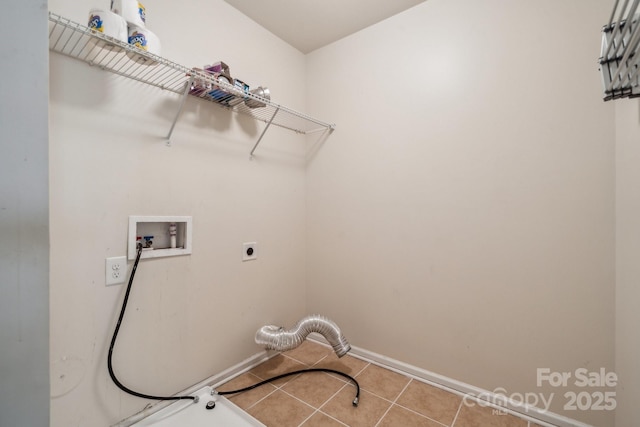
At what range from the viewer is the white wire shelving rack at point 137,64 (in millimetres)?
941

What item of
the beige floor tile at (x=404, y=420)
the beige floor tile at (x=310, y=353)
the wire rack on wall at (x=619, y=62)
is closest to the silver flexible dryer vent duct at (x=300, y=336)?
the beige floor tile at (x=310, y=353)

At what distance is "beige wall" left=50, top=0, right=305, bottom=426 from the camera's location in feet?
3.37

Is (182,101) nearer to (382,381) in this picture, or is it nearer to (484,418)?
(382,381)

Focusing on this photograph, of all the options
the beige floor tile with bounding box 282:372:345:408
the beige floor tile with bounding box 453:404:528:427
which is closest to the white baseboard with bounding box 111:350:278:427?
the beige floor tile with bounding box 282:372:345:408

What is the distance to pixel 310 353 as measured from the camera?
1846mm

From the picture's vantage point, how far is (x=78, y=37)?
3.23 ft

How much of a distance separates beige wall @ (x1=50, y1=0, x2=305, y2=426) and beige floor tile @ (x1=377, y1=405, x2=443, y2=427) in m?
0.86

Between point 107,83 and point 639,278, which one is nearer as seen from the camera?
point 639,278

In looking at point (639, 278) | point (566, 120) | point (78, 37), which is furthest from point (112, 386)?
point (566, 120)

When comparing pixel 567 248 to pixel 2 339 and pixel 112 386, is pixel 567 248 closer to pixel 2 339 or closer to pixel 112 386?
pixel 2 339

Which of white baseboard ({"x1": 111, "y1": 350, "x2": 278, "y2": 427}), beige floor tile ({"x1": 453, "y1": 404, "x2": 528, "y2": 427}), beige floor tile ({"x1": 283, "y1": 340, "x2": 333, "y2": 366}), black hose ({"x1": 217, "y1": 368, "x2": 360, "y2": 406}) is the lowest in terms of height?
beige floor tile ({"x1": 453, "y1": 404, "x2": 528, "y2": 427})

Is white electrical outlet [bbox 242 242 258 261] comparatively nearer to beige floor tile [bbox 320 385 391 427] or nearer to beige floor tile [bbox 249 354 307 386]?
beige floor tile [bbox 249 354 307 386]

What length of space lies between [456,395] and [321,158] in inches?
65.3

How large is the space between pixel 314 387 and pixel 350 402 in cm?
22
